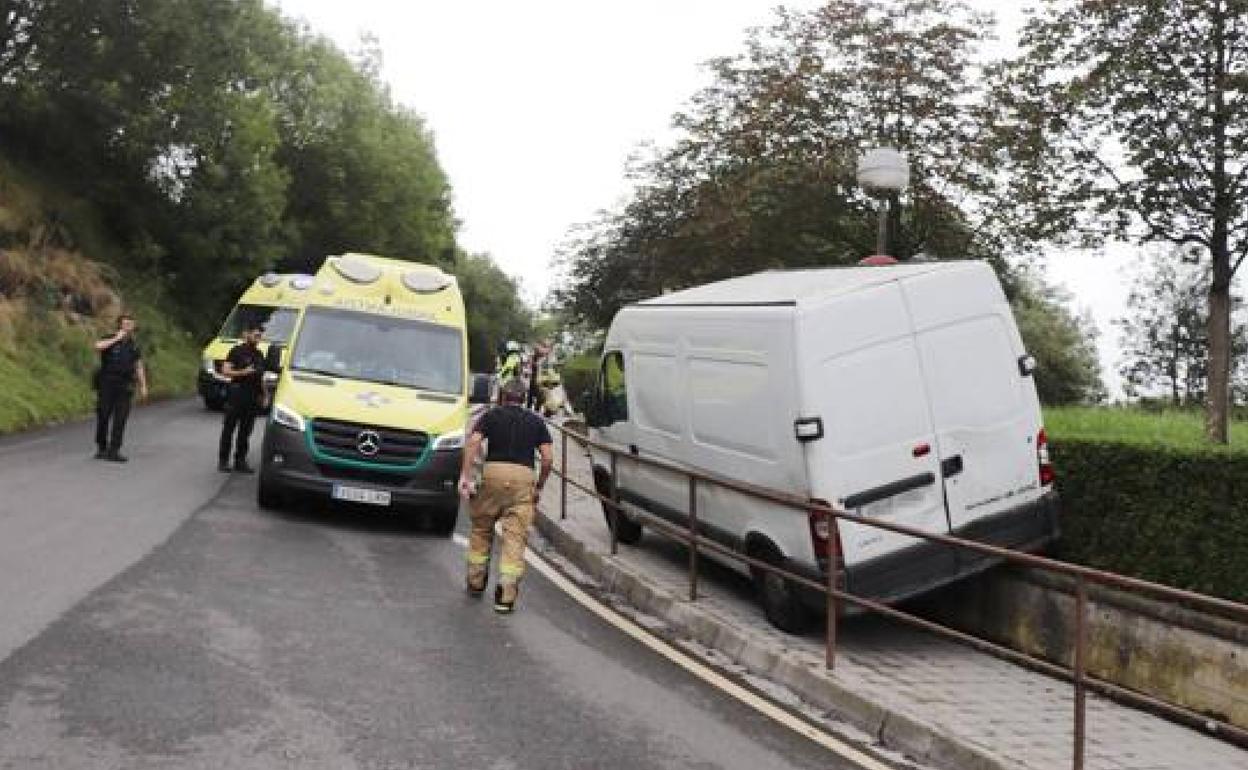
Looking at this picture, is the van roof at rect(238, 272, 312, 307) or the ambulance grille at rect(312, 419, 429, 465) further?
the van roof at rect(238, 272, 312, 307)

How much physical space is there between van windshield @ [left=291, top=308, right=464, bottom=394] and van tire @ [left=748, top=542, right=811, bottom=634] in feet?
16.6

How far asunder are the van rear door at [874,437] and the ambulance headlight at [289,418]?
5.60 metres

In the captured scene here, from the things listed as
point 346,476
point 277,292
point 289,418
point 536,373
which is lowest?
point 346,476

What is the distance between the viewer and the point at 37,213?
27922 millimetres

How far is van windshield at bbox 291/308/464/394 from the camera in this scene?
1273 centimetres

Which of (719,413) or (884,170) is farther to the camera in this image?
(884,170)

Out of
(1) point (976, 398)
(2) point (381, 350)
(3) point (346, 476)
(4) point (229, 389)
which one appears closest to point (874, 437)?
(1) point (976, 398)

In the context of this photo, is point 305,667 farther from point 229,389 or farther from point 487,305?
point 487,305

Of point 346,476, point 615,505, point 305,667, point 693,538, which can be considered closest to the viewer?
point 305,667

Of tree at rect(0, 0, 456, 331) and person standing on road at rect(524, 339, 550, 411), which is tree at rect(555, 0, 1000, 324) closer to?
person standing on road at rect(524, 339, 550, 411)

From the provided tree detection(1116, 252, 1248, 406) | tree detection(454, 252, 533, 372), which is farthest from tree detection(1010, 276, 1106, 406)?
tree detection(454, 252, 533, 372)

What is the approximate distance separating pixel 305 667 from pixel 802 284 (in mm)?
4658

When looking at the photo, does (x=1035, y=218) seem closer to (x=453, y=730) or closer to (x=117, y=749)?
(x=453, y=730)

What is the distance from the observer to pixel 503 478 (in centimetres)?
902
